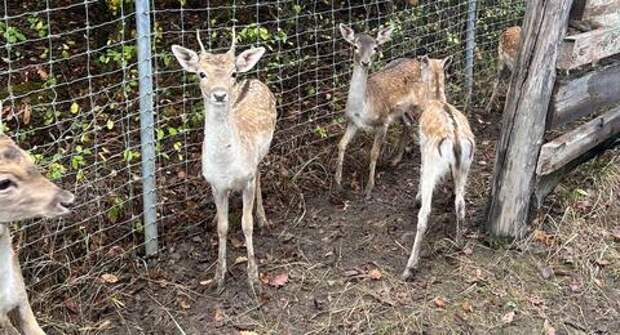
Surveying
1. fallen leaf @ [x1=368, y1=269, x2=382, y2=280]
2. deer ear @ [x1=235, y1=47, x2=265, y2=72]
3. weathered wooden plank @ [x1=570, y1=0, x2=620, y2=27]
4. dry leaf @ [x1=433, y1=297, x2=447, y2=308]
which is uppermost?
weathered wooden plank @ [x1=570, y1=0, x2=620, y2=27]

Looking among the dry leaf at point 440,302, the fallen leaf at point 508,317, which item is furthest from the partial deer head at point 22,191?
the fallen leaf at point 508,317

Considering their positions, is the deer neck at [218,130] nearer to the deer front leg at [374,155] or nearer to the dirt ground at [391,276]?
the dirt ground at [391,276]

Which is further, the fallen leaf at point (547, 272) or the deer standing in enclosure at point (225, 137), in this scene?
the fallen leaf at point (547, 272)

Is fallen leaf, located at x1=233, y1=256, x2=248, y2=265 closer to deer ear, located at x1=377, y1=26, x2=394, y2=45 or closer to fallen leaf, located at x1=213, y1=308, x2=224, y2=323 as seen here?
fallen leaf, located at x1=213, y1=308, x2=224, y2=323

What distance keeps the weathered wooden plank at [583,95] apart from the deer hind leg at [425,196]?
83 cm

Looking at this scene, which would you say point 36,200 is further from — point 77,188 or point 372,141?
point 372,141

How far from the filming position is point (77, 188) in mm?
5277

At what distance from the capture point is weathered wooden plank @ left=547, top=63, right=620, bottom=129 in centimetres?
536

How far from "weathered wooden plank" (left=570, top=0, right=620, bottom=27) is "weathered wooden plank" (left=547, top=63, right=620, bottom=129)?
0.41m

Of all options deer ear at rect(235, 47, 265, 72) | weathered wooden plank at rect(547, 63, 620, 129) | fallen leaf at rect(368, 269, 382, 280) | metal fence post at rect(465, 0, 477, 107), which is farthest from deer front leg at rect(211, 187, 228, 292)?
metal fence post at rect(465, 0, 477, 107)

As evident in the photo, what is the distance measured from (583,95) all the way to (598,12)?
2.05 feet

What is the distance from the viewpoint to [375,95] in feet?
22.3

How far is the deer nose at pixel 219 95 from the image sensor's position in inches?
181

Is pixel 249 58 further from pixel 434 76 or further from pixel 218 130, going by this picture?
pixel 434 76
